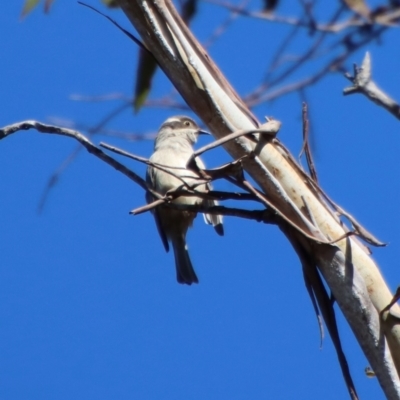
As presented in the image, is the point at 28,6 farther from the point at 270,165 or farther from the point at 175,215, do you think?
the point at 175,215

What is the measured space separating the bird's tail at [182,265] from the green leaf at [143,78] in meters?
2.17

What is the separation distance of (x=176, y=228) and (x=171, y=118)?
85 centimetres

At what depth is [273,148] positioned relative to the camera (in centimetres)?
182

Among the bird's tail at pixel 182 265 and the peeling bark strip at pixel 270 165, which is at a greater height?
the bird's tail at pixel 182 265

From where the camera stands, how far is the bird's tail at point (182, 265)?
15.1 ft

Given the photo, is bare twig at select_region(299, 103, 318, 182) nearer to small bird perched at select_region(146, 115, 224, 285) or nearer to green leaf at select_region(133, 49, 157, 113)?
green leaf at select_region(133, 49, 157, 113)

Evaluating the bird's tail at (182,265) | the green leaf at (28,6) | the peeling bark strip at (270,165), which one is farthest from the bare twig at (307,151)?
the bird's tail at (182,265)

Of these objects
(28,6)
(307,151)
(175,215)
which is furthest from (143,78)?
(175,215)

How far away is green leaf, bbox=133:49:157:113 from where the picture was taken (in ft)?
7.64

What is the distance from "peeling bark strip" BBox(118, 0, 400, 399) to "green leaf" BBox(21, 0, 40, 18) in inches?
29.0

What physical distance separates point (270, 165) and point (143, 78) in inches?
30.6

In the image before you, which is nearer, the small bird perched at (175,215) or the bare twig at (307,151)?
the bare twig at (307,151)

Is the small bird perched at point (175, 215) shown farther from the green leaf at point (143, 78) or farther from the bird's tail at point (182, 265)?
the green leaf at point (143, 78)

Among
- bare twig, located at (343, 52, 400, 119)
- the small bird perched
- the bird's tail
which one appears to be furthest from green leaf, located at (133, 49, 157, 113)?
the bird's tail
